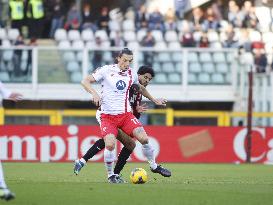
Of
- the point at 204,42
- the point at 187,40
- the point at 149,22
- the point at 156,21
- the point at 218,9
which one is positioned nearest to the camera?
the point at 204,42

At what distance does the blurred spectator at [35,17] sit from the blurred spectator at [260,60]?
694 centimetres

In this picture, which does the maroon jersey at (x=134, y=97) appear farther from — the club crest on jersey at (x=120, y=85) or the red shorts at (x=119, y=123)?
the red shorts at (x=119, y=123)

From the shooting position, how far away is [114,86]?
17.9 m

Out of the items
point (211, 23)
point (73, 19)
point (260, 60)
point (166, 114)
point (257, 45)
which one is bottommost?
point (166, 114)

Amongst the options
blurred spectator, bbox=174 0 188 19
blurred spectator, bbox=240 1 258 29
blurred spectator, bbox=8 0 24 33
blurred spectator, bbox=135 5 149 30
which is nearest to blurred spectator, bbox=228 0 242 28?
blurred spectator, bbox=240 1 258 29

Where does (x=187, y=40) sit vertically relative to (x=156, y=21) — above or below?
below

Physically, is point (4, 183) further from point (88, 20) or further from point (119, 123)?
point (88, 20)

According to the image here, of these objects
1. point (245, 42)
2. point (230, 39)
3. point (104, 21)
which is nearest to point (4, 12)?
point (104, 21)

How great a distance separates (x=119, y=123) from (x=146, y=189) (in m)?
2.19

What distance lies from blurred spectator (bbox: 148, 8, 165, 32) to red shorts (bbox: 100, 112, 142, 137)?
54.7 ft

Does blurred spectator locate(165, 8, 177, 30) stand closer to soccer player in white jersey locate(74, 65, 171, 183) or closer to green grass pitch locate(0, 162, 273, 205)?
green grass pitch locate(0, 162, 273, 205)

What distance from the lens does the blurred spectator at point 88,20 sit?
112 ft

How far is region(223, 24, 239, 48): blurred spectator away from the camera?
111 feet

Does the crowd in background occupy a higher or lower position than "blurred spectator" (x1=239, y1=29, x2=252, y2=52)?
higher
